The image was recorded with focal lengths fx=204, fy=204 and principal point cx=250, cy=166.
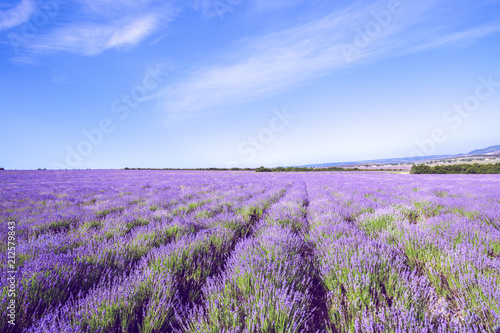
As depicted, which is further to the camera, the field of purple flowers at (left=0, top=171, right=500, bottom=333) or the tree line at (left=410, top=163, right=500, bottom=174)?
the tree line at (left=410, top=163, right=500, bottom=174)

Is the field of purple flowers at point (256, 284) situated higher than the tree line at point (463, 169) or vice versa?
the field of purple flowers at point (256, 284)

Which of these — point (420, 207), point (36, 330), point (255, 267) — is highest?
point (36, 330)

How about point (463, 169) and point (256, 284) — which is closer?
point (256, 284)

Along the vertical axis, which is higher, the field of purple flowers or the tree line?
the field of purple flowers

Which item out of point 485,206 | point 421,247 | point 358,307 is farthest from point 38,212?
point 485,206

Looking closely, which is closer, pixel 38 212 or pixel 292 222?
pixel 292 222

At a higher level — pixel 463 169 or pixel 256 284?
pixel 256 284

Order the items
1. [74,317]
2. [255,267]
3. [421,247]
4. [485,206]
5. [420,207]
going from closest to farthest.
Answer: [74,317] → [255,267] → [421,247] → [485,206] → [420,207]

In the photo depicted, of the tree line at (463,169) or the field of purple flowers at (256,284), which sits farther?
the tree line at (463,169)

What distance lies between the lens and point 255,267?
191 centimetres

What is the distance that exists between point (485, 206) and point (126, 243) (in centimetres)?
678

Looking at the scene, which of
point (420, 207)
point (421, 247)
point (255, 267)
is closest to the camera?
point (255, 267)

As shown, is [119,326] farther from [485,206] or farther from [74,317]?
[485,206]

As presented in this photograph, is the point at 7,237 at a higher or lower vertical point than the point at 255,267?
higher
